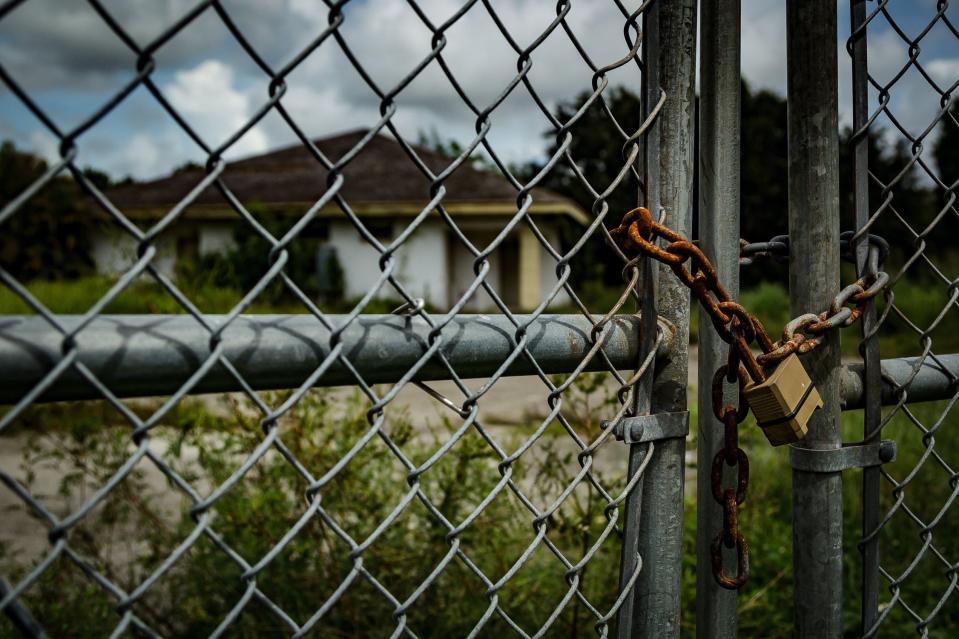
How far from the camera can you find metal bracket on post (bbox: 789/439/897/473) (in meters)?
1.09

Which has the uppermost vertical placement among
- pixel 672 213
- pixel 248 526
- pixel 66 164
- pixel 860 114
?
pixel 860 114

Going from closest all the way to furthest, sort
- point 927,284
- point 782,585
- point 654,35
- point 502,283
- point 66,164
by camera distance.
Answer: point 66,164 → point 654,35 → point 782,585 → point 927,284 → point 502,283

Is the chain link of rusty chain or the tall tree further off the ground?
the tall tree

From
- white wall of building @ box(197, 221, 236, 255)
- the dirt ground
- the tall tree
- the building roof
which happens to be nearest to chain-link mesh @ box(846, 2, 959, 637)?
the dirt ground

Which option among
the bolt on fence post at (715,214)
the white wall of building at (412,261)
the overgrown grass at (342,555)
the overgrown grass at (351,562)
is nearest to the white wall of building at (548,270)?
the white wall of building at (412,261)

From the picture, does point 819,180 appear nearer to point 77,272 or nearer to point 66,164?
point 66,164

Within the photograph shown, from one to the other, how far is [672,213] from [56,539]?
821 mm

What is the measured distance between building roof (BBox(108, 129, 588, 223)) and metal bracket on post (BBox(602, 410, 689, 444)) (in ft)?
47.2

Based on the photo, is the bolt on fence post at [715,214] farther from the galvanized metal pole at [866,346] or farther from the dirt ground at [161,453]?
the dirt ground at [161,453]

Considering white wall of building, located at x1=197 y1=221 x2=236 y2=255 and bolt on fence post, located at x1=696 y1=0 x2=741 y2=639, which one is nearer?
bolt on fence post, located at x1=696 y1=0 x2=741 y2=639

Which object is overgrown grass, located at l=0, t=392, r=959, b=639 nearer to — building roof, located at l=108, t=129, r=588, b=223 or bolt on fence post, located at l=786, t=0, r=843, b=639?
bolt on fence post, located at l=786, t=0, r=843, b=639

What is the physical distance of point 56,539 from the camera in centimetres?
59

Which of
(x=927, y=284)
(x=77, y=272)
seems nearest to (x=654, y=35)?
(x=77, y=272)

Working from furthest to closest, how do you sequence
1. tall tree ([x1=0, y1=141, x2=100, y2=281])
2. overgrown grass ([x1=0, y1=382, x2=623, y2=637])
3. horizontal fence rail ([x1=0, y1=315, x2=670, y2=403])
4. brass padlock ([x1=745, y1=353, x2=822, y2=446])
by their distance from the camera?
tall tree ([x1=0, y1=141, x2=100, y2=281]) < overgrown grass ([x1=0, y1=382, x2=623, y2=637]) < brass padlock ([x1=745, y1=353, x2=822, y2=446]) < horizontal fence rail ([x1=0, y1=315, x2=670, y2=403])
